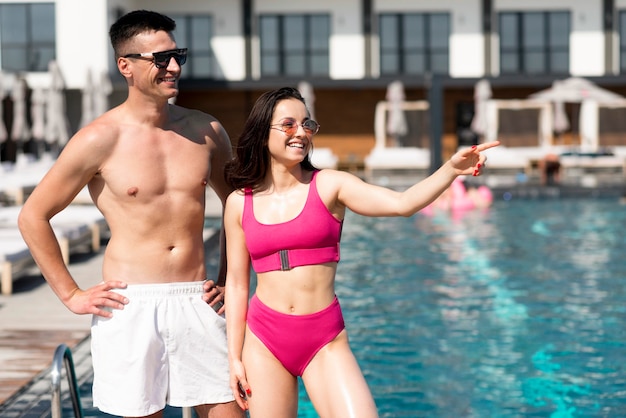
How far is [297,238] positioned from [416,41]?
117 feet

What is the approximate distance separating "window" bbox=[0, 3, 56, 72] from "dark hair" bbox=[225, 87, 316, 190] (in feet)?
102

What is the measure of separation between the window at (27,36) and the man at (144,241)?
101ft

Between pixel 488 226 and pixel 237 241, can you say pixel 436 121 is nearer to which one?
pixel 488 226

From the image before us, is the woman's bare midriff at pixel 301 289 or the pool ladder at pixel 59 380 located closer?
the woman's bare midriff at pixel 301 289

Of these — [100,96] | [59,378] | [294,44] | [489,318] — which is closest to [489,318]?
[489,318]

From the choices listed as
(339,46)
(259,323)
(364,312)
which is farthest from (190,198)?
(339,46)

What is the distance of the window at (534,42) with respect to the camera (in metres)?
38.8

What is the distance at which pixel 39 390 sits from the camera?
614cm

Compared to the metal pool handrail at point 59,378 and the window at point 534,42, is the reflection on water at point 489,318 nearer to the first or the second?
the metal pool handrail at point 59,378

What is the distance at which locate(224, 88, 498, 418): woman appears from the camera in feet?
11.7

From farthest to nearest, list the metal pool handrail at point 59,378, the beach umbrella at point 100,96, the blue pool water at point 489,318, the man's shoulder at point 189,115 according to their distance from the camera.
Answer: the beach umbrella at point 100,96 < the blue pool water at point 489,318 < the metal pool handrail at point 59,378 < the man's shoulder at point 189,115

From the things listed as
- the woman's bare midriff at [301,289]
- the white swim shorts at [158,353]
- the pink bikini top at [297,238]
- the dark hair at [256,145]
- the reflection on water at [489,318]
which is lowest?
the reflection on water at [489,318]

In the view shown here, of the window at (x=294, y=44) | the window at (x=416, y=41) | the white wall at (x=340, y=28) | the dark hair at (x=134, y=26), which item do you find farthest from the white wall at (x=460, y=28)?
the dark hair at (x=134, y=26)

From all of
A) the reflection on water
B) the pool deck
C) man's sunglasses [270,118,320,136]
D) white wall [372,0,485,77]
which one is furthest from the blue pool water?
white wall [372,0,485,77]
